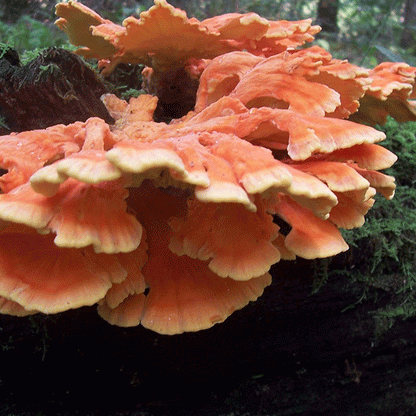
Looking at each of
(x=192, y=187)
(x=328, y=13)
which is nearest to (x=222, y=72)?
(x=192, y=187)

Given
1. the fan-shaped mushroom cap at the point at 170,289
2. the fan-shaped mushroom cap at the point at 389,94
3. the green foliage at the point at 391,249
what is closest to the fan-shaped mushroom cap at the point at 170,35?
the fan-shaped mushroom cap at the point at 389,94

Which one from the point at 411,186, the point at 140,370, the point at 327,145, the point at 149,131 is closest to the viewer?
the point at 327,145

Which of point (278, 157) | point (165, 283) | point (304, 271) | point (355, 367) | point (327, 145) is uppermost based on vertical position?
point (327, 145)

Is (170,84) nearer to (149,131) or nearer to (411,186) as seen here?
(149,131)

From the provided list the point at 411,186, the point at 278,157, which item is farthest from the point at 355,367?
the point at 278,157

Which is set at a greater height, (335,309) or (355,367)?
(335,309)

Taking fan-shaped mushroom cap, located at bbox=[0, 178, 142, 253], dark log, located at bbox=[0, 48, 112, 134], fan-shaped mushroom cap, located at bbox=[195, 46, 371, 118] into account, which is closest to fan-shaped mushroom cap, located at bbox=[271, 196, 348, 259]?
fan-shaped mushroom cap, located at bbox=[195, 46, 371, 118]

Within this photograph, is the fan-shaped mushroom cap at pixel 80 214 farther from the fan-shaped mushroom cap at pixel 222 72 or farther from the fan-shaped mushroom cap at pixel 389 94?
the fan-shaped mushroom cap at pixel 389 94

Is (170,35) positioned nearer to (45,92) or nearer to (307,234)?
(45,92)
